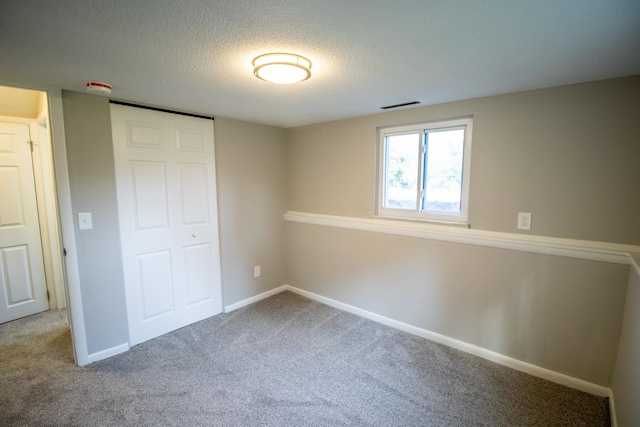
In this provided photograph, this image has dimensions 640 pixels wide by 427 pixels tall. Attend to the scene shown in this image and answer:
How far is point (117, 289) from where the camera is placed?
2479 mm

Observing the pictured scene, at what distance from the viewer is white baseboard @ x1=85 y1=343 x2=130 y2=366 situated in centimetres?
236

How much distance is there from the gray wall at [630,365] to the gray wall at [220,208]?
3155mm

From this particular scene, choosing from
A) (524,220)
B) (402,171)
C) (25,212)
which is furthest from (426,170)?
(25,212)

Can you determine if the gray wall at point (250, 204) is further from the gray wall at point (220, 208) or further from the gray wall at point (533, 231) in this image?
the gray wall at point (533, 231)

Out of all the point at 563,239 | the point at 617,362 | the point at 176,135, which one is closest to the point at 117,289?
the point at 176,135

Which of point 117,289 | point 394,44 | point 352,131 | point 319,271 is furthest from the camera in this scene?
point 319,271

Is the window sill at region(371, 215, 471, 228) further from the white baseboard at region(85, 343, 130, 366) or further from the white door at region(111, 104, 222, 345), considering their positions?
the white baseboard at region(85, 343, 130, 366)

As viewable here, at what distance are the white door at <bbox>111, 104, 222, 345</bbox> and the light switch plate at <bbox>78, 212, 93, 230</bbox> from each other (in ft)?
0.72

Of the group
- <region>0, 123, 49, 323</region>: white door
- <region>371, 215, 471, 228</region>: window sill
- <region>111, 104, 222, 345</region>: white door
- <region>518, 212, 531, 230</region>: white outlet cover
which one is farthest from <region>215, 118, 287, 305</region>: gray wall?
<region>518, 212, 531, 230</region>: white outlet cover

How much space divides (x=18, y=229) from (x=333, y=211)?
131 inches

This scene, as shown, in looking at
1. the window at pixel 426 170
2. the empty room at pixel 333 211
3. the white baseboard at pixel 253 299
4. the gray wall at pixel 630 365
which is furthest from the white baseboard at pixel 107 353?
the gray wall at pixel 630 365

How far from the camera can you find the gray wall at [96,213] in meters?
2.20

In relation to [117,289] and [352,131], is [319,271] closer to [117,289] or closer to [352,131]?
[352,131]

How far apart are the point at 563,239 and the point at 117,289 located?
3.51 metres
